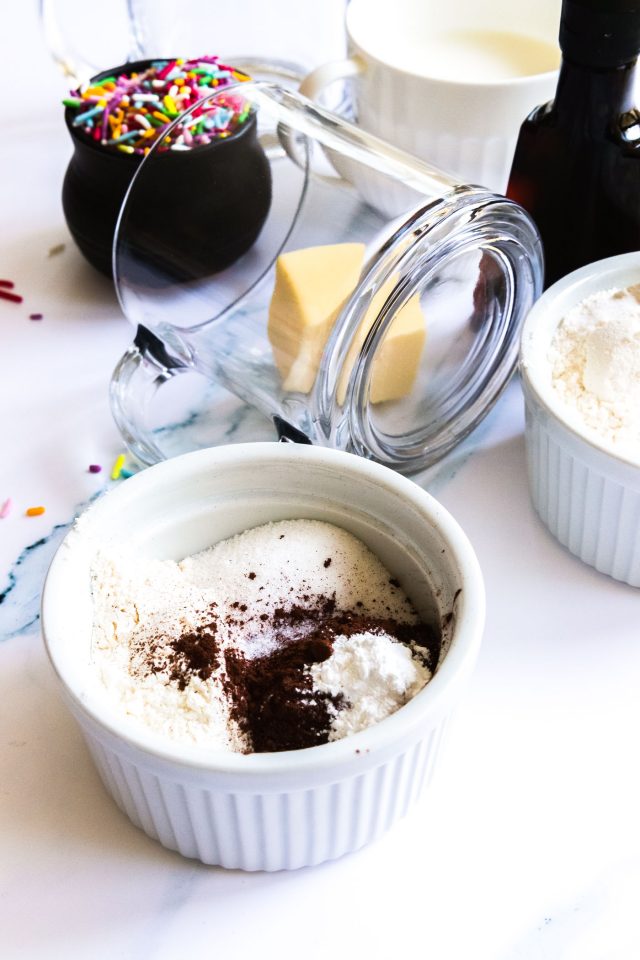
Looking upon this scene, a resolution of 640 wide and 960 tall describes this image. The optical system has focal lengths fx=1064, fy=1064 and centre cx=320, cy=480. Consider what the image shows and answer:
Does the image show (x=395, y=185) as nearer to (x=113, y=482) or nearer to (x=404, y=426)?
(x=404, y=426)

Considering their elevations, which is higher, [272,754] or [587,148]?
[587,148]

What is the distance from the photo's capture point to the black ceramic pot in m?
0.85

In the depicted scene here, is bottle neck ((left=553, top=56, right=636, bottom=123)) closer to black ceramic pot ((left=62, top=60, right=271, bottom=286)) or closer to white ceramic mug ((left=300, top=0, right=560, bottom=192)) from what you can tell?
white ceramic mug ((left=300, top=0, right=560, bottom=192))

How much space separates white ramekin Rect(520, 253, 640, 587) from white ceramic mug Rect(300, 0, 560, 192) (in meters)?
0.15

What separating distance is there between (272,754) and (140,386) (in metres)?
0.42

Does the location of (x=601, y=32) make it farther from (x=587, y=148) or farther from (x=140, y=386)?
(x=140, y=386)

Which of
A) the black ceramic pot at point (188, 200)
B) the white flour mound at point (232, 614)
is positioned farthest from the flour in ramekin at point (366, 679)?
the black ceramic pot at point (188, 200)

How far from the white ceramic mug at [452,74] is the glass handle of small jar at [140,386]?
0.92 ft

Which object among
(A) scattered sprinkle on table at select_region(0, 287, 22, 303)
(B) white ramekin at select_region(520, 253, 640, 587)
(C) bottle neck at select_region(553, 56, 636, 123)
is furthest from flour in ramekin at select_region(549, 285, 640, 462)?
(A) scattered sprinkle on table at select_region(0, 287, 22, 303)

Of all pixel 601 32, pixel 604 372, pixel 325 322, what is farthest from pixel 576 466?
pixel 601 32

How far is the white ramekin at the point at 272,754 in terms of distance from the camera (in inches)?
20.3

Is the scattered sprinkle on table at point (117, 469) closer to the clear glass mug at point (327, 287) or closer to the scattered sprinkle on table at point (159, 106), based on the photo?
the clear glass mug at point (327, 287)

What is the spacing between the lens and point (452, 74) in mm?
1015

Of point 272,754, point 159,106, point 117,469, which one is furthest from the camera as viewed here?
point 159,106
